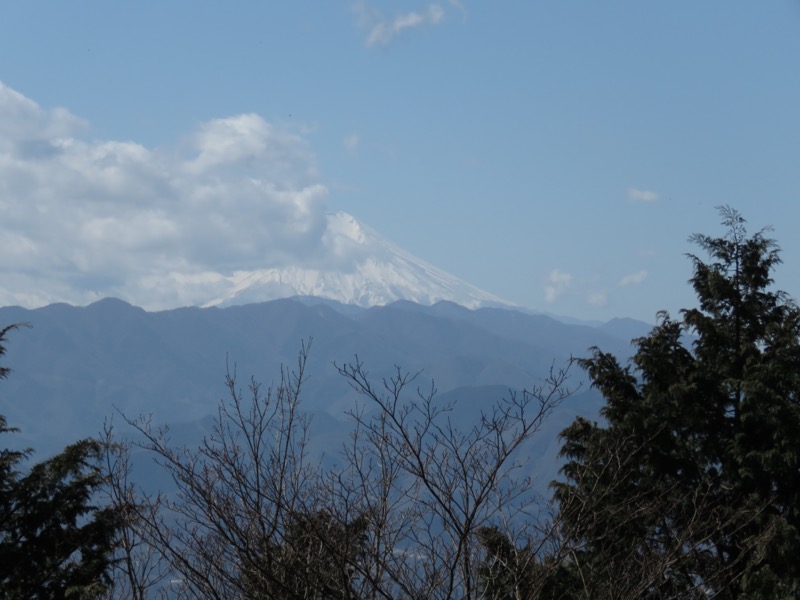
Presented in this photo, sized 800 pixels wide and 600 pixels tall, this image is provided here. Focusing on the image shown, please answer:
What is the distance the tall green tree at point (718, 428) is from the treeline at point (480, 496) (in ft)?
0.12

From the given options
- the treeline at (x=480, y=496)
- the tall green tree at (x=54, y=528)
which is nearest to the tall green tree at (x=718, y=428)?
the treeline at (x=480, y=496)

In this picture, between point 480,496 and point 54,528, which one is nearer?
point 480,496

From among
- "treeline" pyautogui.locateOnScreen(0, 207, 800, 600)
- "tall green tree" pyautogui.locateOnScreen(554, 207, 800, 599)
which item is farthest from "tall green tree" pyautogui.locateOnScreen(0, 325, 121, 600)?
"tall green tree" pyautogui.locateOnScreen(554, 207, 800, 599)

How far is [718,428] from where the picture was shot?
52.2 feet

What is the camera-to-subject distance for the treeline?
7812 millimetres

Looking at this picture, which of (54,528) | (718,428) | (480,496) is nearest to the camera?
(480,496)

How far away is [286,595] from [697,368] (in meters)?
10.5

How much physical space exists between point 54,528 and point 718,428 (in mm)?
9923

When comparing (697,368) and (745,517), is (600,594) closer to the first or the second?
(745,517)

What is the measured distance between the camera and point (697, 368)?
16.4 m

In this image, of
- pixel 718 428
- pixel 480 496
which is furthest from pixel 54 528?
pixel 718 428

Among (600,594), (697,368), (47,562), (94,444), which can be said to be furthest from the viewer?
(697,368)

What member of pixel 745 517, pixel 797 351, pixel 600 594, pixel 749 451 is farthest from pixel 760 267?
pixel 600 594

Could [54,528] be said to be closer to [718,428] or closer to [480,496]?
[480,496]
